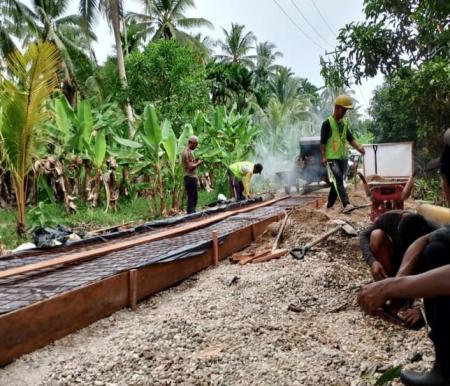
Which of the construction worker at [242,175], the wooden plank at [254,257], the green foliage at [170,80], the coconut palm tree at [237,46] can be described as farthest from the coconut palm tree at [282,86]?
the wooden plank at [254,257]

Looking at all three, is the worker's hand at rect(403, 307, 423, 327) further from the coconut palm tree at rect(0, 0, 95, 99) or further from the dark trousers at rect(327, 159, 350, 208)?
the coconut palm tree at rect(0, 0, 95, 99)

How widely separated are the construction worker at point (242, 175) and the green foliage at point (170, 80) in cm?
377

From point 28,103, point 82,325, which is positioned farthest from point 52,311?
point 28,103

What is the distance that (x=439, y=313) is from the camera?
184cm

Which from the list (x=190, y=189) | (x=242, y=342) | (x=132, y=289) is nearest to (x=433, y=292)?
(x=242, y=342)

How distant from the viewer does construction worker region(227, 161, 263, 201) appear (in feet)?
33.0

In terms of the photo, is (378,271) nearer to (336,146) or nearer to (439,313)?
(439,313)

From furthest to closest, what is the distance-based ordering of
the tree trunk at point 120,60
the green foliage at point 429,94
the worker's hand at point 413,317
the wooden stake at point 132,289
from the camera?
1. the tree trunk at point 120,60
2. the green foliage at point 429,94
3. the wooden stake at point 132,289
4. the worker's hand at point 413,317

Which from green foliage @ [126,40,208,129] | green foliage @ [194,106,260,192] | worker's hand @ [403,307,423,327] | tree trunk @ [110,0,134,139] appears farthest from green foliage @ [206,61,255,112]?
worker's hand @ [403,307,423,327]

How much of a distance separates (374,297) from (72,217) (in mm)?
7436

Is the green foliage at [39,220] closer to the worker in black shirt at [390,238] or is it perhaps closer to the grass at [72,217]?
the grass at [72,217]

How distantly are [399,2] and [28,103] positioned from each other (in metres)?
4.77

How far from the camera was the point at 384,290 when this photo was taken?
1899 mm

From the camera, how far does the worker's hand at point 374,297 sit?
191 centimetres
